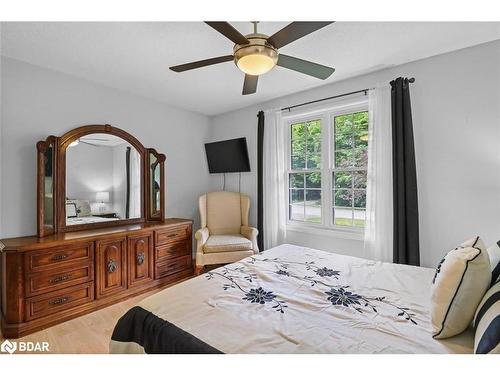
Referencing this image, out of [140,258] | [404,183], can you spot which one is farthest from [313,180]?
[140,258]

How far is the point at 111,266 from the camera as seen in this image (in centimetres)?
245

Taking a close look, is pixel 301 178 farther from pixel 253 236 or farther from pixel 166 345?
pixel 166 345

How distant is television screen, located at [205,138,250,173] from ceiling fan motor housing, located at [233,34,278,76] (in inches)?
82.9

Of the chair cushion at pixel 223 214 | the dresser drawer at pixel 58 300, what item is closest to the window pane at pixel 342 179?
the chair cushion at pixel 223 214

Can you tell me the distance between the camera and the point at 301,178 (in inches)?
128

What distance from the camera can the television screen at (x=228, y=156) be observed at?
365 centimetres

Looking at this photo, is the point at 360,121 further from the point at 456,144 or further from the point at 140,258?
the point at 140,258

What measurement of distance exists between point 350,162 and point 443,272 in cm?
192

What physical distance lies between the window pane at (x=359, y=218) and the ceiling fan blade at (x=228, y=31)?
2191 millimetres

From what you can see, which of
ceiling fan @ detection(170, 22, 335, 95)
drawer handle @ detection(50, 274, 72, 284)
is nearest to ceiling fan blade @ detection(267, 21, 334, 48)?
ceiling fan @ detection(170, 22, 335, 95)

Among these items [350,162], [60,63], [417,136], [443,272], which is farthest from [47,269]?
[417,136]

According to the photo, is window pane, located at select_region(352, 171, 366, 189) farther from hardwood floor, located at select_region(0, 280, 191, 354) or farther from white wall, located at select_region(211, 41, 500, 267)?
hardwood floor, located at select_region(0, 280, 191, 354)

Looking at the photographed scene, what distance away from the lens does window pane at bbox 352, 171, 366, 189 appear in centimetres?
Result: 273

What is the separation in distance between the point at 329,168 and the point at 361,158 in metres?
0.38
